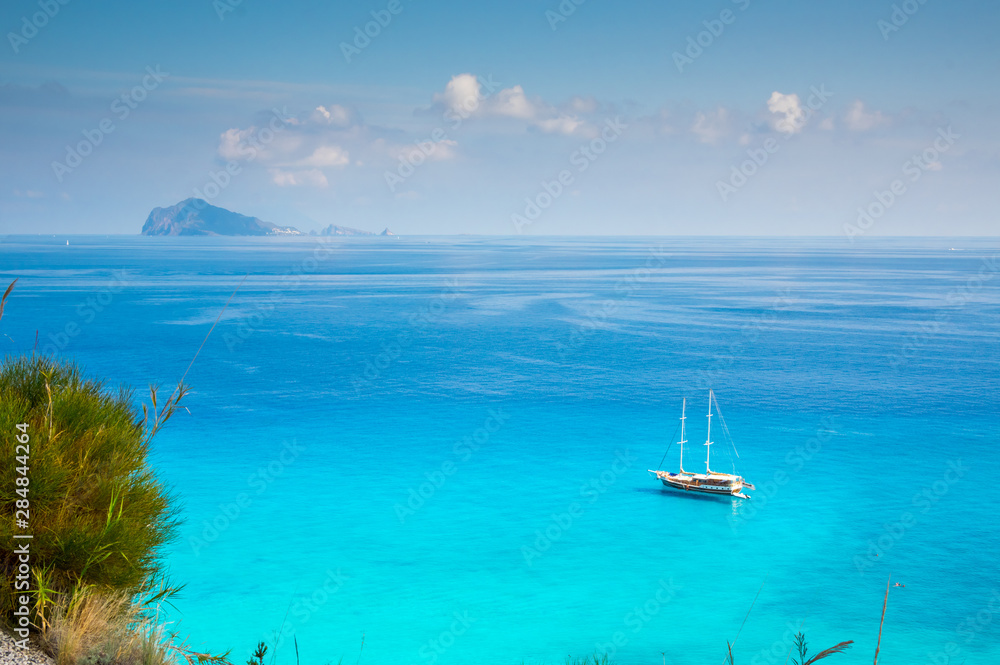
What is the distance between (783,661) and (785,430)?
910 inches

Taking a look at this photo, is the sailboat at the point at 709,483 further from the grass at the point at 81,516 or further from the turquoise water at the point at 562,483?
the grass at the point at 81,516

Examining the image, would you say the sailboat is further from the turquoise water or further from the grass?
the grass

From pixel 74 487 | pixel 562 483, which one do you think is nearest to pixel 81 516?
pixel 74 487

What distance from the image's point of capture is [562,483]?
39969 mm

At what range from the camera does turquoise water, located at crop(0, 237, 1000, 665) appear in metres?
28.0

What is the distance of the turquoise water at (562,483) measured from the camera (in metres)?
28.0

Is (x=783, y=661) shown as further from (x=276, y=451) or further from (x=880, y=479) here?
(x=276, y=451)

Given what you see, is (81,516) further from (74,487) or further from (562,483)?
(562,483)

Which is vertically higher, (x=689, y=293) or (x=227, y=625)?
(x=689, y=293)

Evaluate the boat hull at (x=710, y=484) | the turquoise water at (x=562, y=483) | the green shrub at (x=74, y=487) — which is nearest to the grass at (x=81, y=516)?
the green shrub at (x=74, y=487)

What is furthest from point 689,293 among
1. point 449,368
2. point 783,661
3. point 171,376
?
point 783,661

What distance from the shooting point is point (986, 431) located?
4762cm

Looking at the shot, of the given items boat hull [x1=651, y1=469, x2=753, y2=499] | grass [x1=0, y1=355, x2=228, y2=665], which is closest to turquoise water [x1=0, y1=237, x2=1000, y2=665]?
boat hull [x1=651, y1=469, x2=753, y2=499]

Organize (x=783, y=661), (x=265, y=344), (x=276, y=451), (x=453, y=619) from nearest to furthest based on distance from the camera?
(x=783, y=661) → (x=453, y=619) → (x=276, y=451) → (x=265, y=344)
